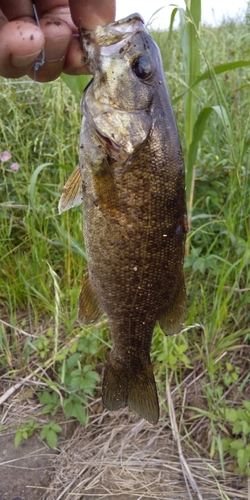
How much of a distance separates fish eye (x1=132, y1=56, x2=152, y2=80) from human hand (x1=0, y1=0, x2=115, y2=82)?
18 centimetres

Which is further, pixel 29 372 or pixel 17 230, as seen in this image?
pixel 17 230

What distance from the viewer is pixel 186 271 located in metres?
2.26

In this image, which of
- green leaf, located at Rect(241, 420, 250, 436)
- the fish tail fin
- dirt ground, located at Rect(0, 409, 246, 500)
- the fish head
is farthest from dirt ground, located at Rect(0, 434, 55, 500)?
the fish head

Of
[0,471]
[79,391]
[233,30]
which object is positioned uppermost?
[233,30]

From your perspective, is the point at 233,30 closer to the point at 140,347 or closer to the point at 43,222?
the point at 43,222

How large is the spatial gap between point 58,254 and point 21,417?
36.1 inches

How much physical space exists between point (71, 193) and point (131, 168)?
8.9 inches

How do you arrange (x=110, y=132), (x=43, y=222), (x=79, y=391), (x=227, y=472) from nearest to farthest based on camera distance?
(x=110, y=132) → (x=227, y=472) → (x=79, y=391) → (x=43, y=222)

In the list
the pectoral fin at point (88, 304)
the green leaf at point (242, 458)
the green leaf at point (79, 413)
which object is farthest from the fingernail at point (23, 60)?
the green leaf at point (242, 458)

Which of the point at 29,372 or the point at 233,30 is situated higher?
the point at 233,30

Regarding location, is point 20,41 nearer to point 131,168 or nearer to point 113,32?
point 113,32

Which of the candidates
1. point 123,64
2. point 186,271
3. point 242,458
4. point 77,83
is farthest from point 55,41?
point 242,458

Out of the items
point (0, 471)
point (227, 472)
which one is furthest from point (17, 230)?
point (227, 472)

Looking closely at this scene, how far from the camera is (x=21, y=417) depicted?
1.92m
